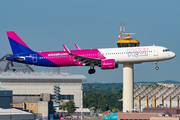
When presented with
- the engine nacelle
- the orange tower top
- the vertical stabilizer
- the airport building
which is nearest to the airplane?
the engine nacelle

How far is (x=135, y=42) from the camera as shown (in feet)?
353

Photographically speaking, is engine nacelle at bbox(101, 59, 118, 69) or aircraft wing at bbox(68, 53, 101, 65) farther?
engine nacelle at bbox(101, 59, 118, 69)

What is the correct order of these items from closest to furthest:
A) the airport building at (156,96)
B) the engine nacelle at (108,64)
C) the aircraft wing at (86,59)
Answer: the aircraft wing at (86,59), the engine nacelle at (108,64), the airport building at (156,96)

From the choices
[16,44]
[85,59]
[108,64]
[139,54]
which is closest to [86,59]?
[85,59]

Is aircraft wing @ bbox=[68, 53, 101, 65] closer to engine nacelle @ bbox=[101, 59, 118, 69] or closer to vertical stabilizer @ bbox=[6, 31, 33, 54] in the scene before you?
engine nacelle @ bbox=[101, 59, 118, 69]

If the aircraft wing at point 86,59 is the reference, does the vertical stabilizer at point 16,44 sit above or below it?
above

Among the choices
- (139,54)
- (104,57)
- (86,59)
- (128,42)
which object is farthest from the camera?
(128,42)

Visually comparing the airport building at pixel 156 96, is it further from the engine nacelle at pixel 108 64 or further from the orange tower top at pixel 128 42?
the engine nacelle at pixel 108 64

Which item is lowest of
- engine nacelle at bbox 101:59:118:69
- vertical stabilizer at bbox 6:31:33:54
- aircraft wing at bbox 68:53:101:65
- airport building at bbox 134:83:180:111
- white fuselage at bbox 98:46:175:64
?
airport building at bbox 134:83:180:111

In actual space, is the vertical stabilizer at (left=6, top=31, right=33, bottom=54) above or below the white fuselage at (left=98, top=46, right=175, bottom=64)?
above

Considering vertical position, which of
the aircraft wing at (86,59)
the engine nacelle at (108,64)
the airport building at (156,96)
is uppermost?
the aircraft wing at (86,59)

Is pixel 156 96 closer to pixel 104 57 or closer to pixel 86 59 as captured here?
pixel 104 57

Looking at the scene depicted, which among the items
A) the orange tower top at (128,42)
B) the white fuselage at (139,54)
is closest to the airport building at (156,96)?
the orange tower top at (128,42)

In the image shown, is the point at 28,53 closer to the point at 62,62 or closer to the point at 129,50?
the point at 62,62
